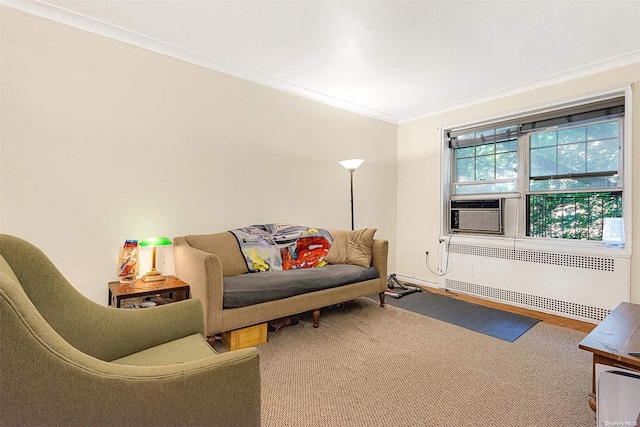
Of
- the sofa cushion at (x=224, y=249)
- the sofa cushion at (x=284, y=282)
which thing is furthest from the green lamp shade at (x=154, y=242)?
the sofa cushion at (x=284, y=282)

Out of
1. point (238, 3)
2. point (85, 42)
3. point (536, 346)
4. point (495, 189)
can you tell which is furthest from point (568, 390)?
point (85, 42)

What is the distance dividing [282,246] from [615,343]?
252 cm

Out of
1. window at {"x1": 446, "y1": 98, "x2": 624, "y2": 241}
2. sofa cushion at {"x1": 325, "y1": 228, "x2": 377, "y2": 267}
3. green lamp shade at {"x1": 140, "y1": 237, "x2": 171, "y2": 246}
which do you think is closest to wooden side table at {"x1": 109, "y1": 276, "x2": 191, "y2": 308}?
green lamp shade at {"x1": 140, "y1": 237, "x2": 171, "y2": 246}

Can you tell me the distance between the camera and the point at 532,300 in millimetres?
3398

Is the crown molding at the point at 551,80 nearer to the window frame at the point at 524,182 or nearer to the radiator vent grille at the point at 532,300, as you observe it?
the window frame at the point at 524,182

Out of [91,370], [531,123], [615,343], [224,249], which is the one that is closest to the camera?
[91,370]

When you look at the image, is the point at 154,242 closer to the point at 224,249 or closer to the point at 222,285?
the point at 224,249

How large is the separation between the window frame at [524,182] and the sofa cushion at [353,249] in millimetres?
1400

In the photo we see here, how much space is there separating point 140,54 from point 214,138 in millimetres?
889

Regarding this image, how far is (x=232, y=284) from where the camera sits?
239 cm

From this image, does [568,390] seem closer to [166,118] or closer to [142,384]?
[142,384]

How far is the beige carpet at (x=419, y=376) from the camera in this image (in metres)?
1.60

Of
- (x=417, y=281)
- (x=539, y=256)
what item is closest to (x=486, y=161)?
(x=539, y=256)

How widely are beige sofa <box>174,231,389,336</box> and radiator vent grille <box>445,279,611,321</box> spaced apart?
4.25ft
